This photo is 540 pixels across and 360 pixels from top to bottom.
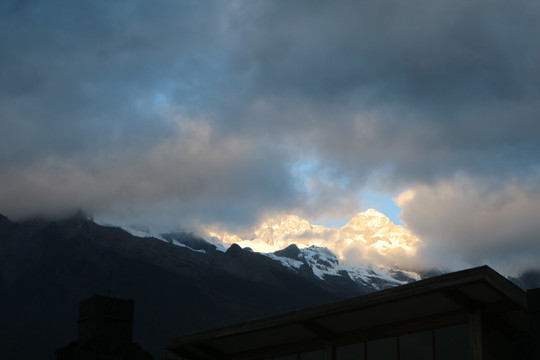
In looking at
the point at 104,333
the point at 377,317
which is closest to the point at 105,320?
the point at 104,333

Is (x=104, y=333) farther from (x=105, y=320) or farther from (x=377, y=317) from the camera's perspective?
(x=377, y=317)

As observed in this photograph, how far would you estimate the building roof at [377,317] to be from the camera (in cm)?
1154

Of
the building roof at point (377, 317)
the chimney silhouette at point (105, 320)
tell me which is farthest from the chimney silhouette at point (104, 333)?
the building roof at point (377, 317)

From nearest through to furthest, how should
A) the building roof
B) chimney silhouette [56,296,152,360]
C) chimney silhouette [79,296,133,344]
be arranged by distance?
1. the building roof
2. chimney silhouette [56,296,152,360]
3. chimney silhouette [79,296,133,344]

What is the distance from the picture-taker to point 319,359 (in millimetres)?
14703

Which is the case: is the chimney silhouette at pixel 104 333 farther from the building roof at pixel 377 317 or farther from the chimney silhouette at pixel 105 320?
the building roof at pixel 377 317

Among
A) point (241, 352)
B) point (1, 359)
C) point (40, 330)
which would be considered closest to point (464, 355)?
point (241, 352)

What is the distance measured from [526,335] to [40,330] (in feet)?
608

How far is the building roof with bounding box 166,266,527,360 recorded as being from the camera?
37.9ft

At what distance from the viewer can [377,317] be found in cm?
1329

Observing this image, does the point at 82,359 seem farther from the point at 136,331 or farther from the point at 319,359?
the point at 136,331

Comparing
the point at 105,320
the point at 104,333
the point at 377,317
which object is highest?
the point at 105,320

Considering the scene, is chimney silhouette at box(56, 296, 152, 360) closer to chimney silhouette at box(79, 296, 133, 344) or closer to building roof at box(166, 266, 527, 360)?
chimney silhouette at box(79, 296, 133, 344)

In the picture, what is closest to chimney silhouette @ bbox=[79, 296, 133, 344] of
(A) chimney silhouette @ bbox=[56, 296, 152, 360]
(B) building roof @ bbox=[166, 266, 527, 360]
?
(A) chimney silhouette @ bbox=[56, 296, 152, 360]
